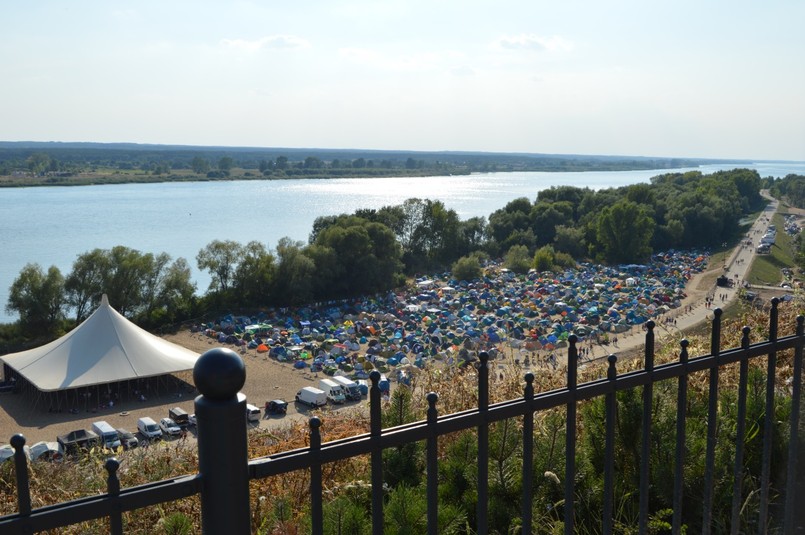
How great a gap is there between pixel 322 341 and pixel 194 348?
13.8ft

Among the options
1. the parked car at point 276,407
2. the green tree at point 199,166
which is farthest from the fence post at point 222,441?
the green tree at point 199,166

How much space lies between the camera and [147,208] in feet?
237

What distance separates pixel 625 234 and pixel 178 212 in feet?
147

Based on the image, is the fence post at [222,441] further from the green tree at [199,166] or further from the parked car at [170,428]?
the green tree at [199,166]

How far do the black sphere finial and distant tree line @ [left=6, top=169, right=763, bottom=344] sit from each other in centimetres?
2570

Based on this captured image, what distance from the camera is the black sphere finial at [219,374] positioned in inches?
38.9

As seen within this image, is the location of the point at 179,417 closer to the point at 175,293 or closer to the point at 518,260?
the point at 175,293

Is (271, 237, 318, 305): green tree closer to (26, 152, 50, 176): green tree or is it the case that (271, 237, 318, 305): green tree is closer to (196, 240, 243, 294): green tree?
(196, 240, 243, 294): green tree

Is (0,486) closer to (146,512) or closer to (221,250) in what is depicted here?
(146,512)

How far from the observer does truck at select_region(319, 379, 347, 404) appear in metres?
15.3

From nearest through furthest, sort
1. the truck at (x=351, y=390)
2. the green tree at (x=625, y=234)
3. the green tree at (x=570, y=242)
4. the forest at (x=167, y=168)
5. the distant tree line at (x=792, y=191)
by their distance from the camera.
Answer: the truck at (x=351, y=390) < the green tree at (x=625, y=234) < the green tree at (x=570, y=242) < the distant tree line at (x=792, y=191) < the forest at (x=167, y=168)

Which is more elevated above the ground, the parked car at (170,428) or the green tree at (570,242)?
the green tree at (570,242)

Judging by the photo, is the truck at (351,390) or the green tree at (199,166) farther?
the green tree at (199,166)

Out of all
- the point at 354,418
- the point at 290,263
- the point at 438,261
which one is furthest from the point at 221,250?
the point at 354,418
